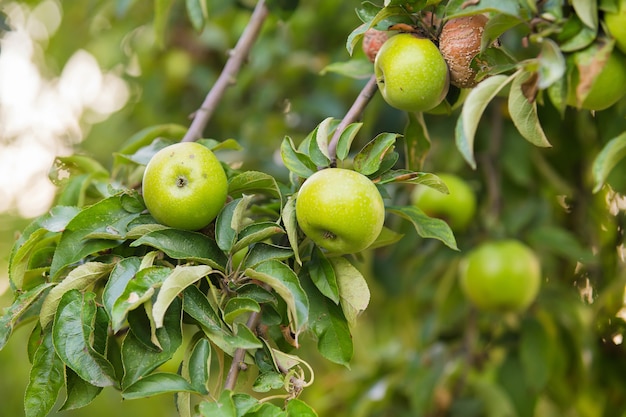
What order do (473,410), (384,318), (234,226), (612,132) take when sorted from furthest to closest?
(384,318) < (473,410) < (612,132) < (234,226)

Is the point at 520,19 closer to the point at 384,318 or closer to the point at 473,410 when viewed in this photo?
the point at 473,410

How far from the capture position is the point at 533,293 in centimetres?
179

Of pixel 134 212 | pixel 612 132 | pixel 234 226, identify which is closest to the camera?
pixel 234 226

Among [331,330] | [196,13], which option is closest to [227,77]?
[196,13]

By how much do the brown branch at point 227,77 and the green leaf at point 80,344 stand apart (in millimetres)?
349

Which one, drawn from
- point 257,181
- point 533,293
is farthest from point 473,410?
point 257,181

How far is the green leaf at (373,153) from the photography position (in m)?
0.84

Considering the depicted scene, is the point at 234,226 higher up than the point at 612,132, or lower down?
higher up

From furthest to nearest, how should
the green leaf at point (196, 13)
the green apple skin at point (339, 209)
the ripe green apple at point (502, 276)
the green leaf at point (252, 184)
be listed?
the ripe green apple at point (502, 276) → the green leaf at point (196, 13) → the green leaf at point (252, 184) → the green apple skin at point (339, 209)

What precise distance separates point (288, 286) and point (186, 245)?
0.15 m

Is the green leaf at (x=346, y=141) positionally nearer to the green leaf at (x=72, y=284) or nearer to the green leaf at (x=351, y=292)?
the green leaf at (x=351, y=292)

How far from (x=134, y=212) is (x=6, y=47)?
1.73 feet

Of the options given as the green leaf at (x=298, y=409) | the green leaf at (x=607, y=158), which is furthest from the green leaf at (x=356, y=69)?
the green leaf at (x=298, y=409)

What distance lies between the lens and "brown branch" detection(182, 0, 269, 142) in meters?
1.08
